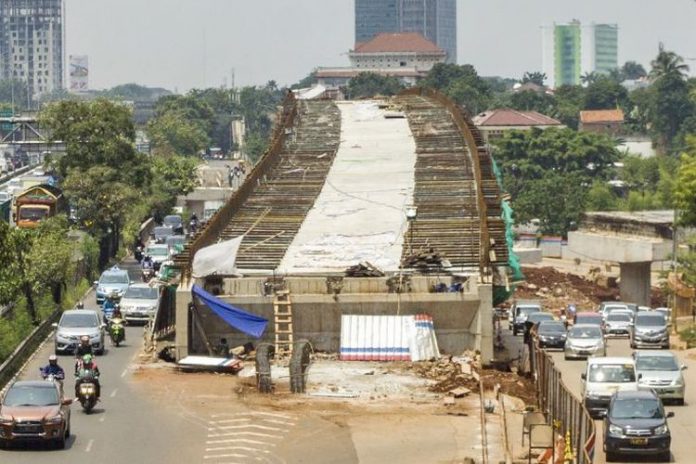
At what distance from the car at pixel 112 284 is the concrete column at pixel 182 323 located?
11861 millimetres

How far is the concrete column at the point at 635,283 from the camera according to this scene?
10188cm

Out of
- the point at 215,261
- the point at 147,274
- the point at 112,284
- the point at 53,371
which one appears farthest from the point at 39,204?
the point at 53,371

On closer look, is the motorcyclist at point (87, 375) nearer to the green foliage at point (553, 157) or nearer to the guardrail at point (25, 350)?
the guardrail at point (25, 350)

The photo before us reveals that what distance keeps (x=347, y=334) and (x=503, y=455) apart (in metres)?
16.9

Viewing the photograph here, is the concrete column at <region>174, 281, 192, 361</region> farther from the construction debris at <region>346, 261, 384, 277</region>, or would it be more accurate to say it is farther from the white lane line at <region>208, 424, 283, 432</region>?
the white lane line at <region>208, 424, 283, 432</region>

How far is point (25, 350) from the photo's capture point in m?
57.6

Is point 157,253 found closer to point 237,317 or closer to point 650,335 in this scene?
point 650,335

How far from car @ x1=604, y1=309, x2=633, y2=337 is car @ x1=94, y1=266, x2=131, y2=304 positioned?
51.7 ft

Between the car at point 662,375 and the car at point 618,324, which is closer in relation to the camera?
the car at point 662,375

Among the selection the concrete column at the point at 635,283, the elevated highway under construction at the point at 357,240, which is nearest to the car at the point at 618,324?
the elevated highway under construction at the point at 357,240

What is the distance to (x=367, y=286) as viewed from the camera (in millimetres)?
60188

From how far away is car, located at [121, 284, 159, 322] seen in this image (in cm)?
6662

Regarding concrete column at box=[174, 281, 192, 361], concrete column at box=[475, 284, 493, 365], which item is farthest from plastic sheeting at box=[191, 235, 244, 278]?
concrete column at box=[475, 284, 493, 365]

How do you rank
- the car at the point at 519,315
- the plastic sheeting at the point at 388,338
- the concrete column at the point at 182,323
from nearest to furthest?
the plastic sheeting at the point at 388,338, the concrete column at the point at 182,323, the car at the point at 519,315
